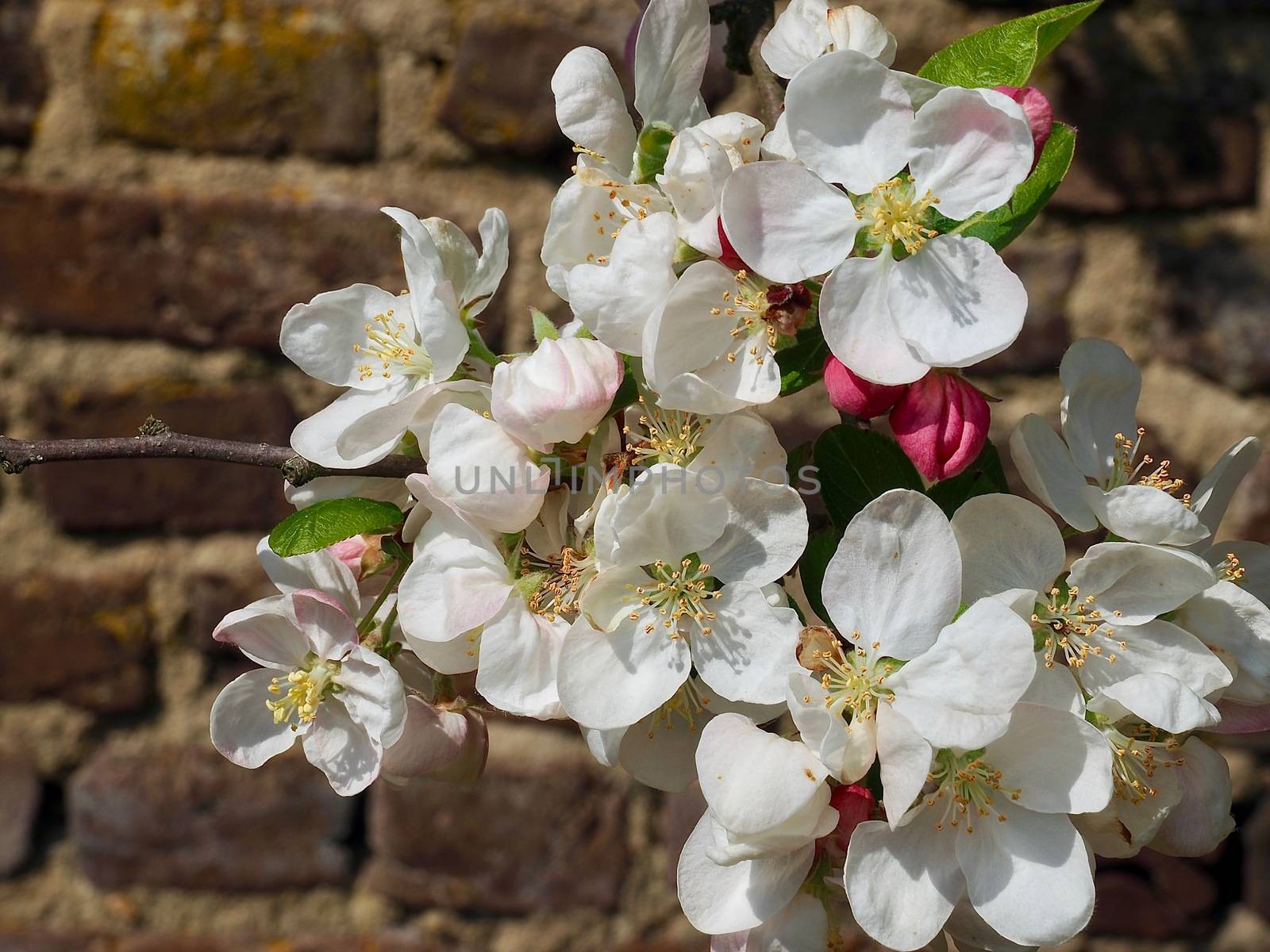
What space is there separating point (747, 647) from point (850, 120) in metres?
0.24

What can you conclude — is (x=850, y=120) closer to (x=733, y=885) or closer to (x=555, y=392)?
(x=555, y=392)

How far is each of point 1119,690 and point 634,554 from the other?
227mm

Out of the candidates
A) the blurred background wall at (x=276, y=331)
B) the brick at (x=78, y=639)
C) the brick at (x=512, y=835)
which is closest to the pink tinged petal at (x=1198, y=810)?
the blurred background wall at (x=276, y=331)

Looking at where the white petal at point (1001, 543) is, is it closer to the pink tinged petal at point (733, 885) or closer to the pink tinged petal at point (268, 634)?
the pink tinged petal at point (733, 885)

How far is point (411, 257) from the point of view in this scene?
21.1 inches

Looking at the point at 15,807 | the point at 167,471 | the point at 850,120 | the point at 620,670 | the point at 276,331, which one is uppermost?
the point at 850,120

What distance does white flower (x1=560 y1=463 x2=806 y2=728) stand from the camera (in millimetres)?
461

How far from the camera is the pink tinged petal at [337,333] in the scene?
61 centimetres

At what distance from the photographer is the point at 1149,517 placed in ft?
1.59

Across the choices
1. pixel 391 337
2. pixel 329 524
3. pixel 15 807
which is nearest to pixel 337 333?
pixel 391 337

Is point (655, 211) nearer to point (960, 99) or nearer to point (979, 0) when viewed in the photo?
point (960, 99)

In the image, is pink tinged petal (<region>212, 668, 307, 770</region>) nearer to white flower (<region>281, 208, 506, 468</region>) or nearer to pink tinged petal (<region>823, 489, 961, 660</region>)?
white flower (<region>281, 208, 506, 468</region>)

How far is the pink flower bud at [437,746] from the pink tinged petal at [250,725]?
7 cm

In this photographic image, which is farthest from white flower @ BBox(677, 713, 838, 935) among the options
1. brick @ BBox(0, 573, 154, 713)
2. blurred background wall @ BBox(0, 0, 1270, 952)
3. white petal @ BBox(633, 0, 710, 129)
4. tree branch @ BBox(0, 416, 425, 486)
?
brick @ BBox(0, 573, 154, 713)
